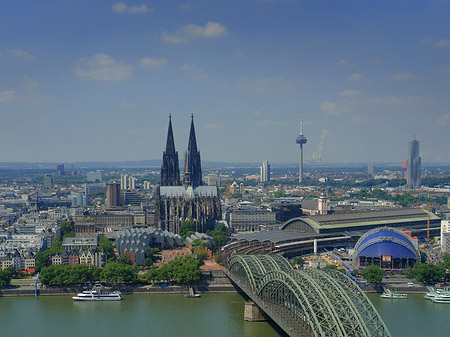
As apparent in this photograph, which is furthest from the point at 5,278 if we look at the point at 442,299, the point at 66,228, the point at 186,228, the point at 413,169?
the point at 413,169

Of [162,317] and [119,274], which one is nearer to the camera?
[162,317]

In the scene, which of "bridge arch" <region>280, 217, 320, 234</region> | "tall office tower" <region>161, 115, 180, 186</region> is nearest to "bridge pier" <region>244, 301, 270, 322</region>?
"bridge arch" <region>280, 217, 320, 234</region>

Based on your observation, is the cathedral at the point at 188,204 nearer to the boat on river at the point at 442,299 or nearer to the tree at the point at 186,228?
the tree at the point at 186,228

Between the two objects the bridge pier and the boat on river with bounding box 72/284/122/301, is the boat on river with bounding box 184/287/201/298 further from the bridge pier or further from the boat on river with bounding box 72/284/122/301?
the bridge pier

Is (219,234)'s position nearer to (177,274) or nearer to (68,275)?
(177,274)

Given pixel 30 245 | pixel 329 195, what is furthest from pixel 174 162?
pixel 329 195

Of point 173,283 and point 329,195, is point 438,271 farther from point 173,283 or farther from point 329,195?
point 329,195
